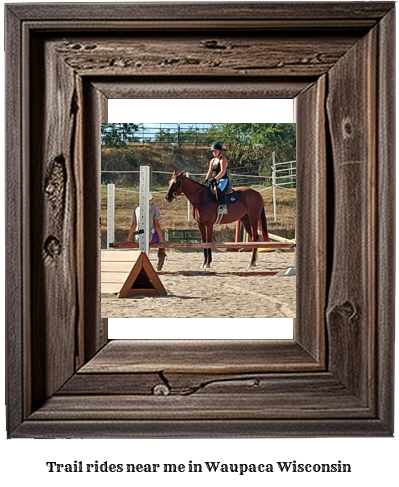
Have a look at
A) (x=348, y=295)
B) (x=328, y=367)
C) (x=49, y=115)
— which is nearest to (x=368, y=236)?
(x=348, y=295)

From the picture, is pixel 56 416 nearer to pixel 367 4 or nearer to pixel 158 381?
pixel 158 381

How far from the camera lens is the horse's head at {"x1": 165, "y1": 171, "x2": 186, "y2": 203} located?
139 cm

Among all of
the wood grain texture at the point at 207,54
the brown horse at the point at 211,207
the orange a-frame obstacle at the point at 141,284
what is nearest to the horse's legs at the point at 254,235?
the brown horse at the point at 211,207

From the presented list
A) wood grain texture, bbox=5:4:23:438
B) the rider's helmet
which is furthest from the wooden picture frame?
the rider's helmet

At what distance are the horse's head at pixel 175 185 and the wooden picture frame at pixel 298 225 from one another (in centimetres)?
16

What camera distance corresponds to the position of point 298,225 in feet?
4.54

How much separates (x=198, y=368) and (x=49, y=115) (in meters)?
0.63

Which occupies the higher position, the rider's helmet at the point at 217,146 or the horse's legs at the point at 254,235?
the rider's helmet at the point at 217,146

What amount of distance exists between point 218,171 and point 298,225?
8.3 inches

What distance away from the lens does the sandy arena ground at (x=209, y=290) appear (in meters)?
1.39

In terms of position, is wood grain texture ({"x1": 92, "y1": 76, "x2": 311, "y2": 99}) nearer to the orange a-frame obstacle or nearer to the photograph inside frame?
the photograph inside frame

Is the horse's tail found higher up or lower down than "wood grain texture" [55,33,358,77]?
lower down

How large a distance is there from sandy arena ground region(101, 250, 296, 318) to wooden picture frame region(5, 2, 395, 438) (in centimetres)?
3

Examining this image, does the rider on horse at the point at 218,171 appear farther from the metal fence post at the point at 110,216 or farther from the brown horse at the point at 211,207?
the metal fence post at the point at 110,216
